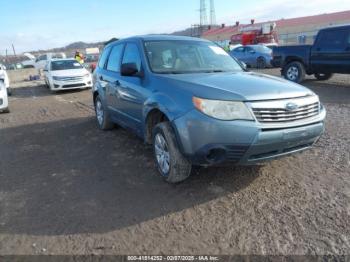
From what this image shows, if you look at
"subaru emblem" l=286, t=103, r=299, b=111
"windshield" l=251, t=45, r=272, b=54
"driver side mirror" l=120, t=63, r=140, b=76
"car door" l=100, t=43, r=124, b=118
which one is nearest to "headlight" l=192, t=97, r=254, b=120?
"subaru emblem" l=286, t=103, r=299, b=111

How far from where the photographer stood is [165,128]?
3.89 metres

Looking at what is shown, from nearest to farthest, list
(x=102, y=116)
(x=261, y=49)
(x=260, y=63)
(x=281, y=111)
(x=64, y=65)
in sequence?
(x=281, y=111) → (x=102, y=116) → (x=64, y=65) → (x=260, y=63) → (x=261, y=49)

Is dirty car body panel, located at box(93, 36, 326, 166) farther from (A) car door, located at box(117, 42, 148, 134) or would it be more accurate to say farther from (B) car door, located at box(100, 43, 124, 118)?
(B) car door, located at box(100, 43, 124, 118)

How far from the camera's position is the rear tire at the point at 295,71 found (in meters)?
11.8

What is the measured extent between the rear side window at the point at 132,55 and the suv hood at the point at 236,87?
83cm

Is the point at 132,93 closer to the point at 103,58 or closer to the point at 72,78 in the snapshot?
the point at 103,58

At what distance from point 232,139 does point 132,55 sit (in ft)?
8.09

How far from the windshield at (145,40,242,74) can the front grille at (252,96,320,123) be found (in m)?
1.35

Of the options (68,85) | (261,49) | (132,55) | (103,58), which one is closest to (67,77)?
(68,85)

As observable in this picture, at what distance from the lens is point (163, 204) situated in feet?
12.1

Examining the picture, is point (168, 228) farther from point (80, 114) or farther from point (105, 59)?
point (80, 114)

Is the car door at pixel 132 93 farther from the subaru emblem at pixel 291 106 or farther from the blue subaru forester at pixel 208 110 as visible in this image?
the subaru emblem at pixel 291 106

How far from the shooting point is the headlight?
3.41 meters

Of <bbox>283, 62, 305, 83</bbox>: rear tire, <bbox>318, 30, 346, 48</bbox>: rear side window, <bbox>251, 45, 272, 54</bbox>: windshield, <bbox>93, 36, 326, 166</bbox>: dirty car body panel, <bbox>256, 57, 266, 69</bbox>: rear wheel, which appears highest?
<bbox>318, 30, 346, 48</bbox>: rear side window
